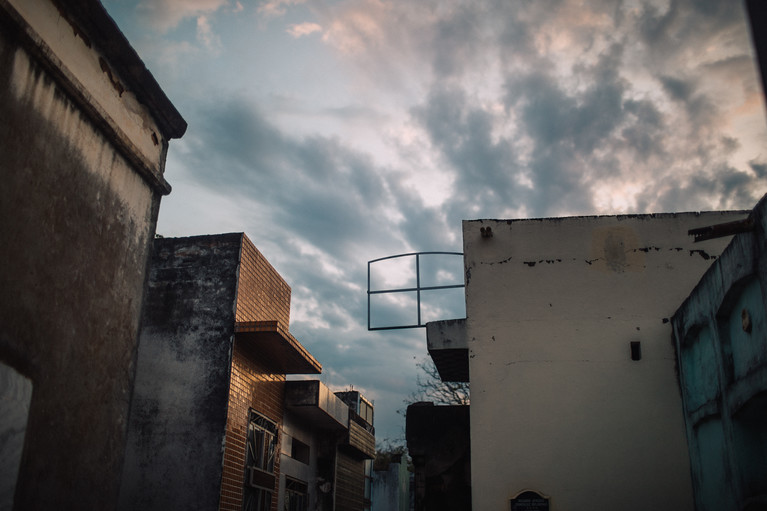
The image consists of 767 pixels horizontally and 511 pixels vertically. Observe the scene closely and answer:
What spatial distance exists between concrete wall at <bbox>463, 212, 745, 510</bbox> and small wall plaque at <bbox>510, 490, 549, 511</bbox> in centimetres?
9

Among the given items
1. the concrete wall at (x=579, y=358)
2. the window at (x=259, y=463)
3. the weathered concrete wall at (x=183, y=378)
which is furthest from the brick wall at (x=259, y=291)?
the concrete wall at (x=579, y=358)

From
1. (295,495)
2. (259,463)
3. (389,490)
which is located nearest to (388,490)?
(389,490)

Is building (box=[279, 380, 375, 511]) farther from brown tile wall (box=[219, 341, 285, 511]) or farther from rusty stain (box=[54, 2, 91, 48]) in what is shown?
rusty stain (box=[54, 2, 91, 48])

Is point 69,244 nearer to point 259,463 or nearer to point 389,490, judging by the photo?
point 259,463

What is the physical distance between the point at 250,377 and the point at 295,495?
166 inches

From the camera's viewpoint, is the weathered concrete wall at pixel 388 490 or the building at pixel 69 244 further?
the weathered concrete wall at pixel 388 490

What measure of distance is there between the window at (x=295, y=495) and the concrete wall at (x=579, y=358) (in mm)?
6725

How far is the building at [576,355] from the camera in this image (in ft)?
29.9

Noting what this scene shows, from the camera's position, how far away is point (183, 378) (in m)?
11.9

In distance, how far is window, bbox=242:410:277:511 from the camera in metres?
12.3

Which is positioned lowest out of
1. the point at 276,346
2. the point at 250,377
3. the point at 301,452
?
the point at 301,452

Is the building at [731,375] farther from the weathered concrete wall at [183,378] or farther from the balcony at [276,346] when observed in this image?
the weathered concrete wall at [183,378]

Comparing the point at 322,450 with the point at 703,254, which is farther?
the point at 322,450

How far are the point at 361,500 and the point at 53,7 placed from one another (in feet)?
57.1
